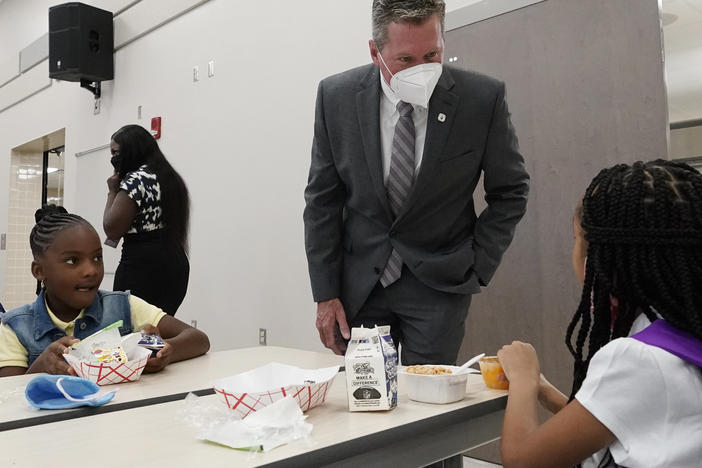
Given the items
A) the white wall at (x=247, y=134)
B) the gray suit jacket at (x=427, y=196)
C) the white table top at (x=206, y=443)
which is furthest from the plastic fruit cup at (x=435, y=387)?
the white wall at (x=247, y=134)

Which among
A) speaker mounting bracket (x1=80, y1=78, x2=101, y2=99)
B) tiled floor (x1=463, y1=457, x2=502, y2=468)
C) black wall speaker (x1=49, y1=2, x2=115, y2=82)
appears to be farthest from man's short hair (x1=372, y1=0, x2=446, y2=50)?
speaker mounting bracket (x1=80, y1=78, x2=101, y2=99)

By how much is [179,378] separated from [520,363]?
28.1 inches

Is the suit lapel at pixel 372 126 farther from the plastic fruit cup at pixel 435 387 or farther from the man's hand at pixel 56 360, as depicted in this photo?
the man's hand at pixel 56 360

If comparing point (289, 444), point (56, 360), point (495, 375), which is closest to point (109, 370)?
point (56, 360)

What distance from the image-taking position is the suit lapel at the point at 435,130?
5.16ft

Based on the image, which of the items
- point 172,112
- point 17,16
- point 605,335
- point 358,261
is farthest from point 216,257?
point 17,16

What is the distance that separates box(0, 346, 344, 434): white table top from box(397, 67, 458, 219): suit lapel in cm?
45

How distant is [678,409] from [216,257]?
11.8 feet

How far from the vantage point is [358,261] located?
5.45 ft

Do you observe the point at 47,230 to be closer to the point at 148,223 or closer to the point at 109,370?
the point at 109,370

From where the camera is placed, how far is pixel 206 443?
2.74ft

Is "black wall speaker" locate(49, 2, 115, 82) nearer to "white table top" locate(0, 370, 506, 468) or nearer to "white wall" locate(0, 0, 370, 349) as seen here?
"white wall" locate(0, 0, 370, 349)

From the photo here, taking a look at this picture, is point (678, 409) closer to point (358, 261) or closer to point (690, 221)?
point (690, 221)

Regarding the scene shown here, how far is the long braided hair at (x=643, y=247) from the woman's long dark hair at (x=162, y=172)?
184 centimetres
